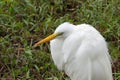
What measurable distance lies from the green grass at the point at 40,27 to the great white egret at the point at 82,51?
0.65 m

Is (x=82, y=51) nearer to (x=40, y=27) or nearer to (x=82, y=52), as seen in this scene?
(x=82, y=52)

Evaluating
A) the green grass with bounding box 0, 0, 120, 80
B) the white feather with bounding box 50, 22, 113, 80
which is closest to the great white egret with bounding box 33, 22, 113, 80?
the white feather with bounding box 50, 22, 113, 80

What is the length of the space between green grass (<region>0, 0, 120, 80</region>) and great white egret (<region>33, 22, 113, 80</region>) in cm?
65

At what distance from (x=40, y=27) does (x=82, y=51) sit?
1.31 m

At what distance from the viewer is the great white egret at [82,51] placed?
234 centimetres

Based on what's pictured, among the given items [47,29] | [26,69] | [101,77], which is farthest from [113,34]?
[101,77]

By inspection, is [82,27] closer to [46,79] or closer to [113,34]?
[46,79]

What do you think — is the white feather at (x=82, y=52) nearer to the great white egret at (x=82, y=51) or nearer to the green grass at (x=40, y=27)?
the great white egret at (x=82, y=51)

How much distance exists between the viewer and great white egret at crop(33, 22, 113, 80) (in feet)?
7.68

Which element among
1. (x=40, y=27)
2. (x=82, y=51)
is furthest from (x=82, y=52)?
(x=40, y=27)

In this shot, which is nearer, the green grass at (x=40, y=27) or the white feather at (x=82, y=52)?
the white feather at (x=82, y=52)

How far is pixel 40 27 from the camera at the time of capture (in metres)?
3.60

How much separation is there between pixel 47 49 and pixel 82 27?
3.25ft

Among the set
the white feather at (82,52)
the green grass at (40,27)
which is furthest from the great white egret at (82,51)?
the green grass at (40,27)
